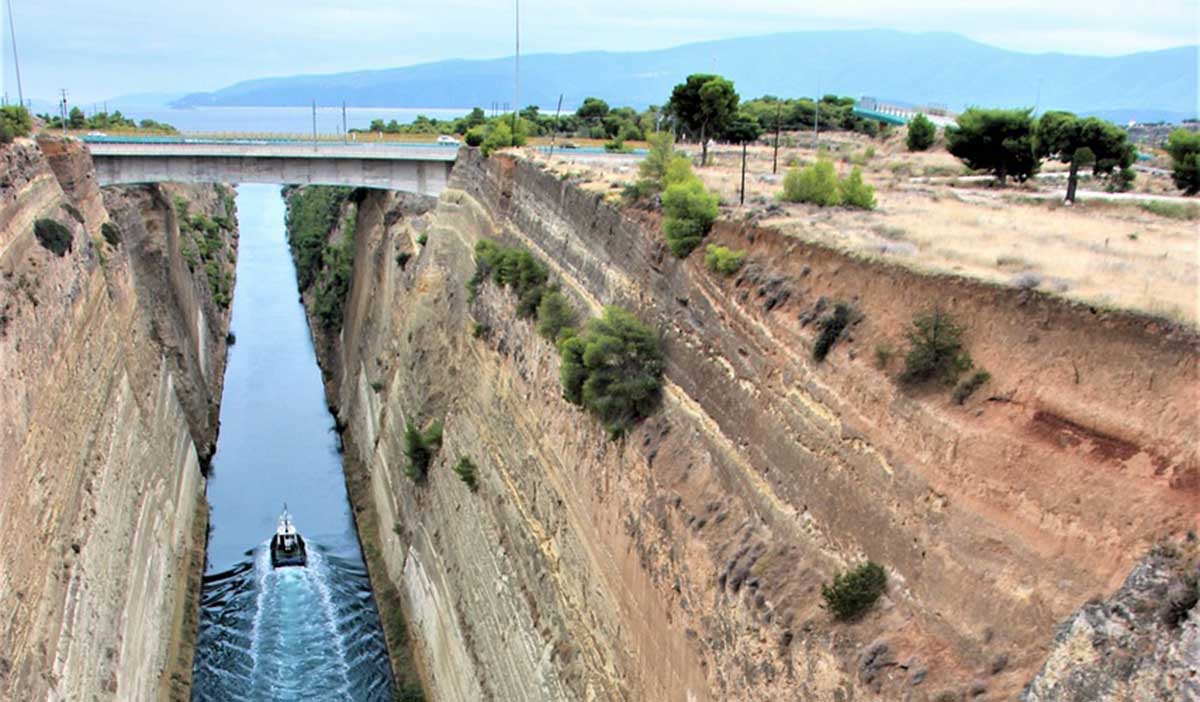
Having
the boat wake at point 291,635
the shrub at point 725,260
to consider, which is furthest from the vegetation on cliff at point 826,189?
the boat wake at point 291,635

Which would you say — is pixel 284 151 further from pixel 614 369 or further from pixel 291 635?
pixel 614 369

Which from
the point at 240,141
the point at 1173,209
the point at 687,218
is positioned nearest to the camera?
the point at 687,218

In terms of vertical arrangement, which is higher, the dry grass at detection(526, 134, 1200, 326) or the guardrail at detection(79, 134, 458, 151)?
the guardrail at detection(79, 134, 458, 151)

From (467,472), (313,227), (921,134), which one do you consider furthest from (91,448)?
(313,227)

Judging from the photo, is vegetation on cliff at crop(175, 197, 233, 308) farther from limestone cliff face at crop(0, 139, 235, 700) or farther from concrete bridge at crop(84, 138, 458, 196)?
limestone cliff face at crop(0, 139, 235, 700)

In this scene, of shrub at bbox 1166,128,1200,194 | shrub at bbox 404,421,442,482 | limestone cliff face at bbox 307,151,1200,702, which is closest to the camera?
limestone cliff face at bbox 307,151,1200,702

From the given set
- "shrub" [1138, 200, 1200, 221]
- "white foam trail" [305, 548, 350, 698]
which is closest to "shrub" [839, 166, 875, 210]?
"shrub" [1138, 200, 1200, 221]
